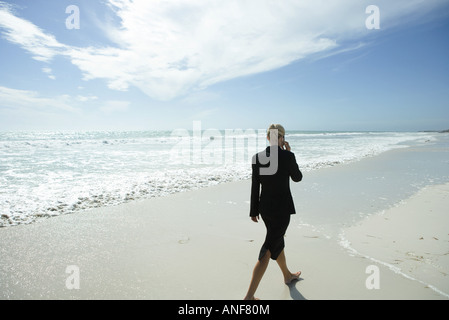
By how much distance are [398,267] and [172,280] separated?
3.36 m

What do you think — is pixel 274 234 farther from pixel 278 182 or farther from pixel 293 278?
pixel 293 278

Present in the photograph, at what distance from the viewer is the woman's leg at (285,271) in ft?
10.9

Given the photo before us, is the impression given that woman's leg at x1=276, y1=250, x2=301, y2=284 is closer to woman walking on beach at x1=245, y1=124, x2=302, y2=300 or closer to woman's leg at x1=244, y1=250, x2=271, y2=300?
woman walking on beach at x1=245, y1=124, x2=302, y2=300

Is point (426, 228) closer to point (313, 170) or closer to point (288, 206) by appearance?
point (288, 206)

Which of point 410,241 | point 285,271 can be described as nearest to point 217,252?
point 285,271

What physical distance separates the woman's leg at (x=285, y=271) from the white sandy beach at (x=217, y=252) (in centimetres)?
11

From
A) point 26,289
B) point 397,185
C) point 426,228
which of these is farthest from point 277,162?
point 397,185

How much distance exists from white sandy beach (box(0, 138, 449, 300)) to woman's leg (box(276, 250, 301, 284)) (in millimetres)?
115

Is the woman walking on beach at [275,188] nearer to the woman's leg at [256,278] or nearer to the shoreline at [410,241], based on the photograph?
the woman's leg at [256,278]

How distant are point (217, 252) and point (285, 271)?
4.39ft

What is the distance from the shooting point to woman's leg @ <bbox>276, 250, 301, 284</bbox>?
333cm

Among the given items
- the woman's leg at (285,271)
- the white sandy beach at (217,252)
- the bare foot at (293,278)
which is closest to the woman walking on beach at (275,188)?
the woman's leg at (285,271)
